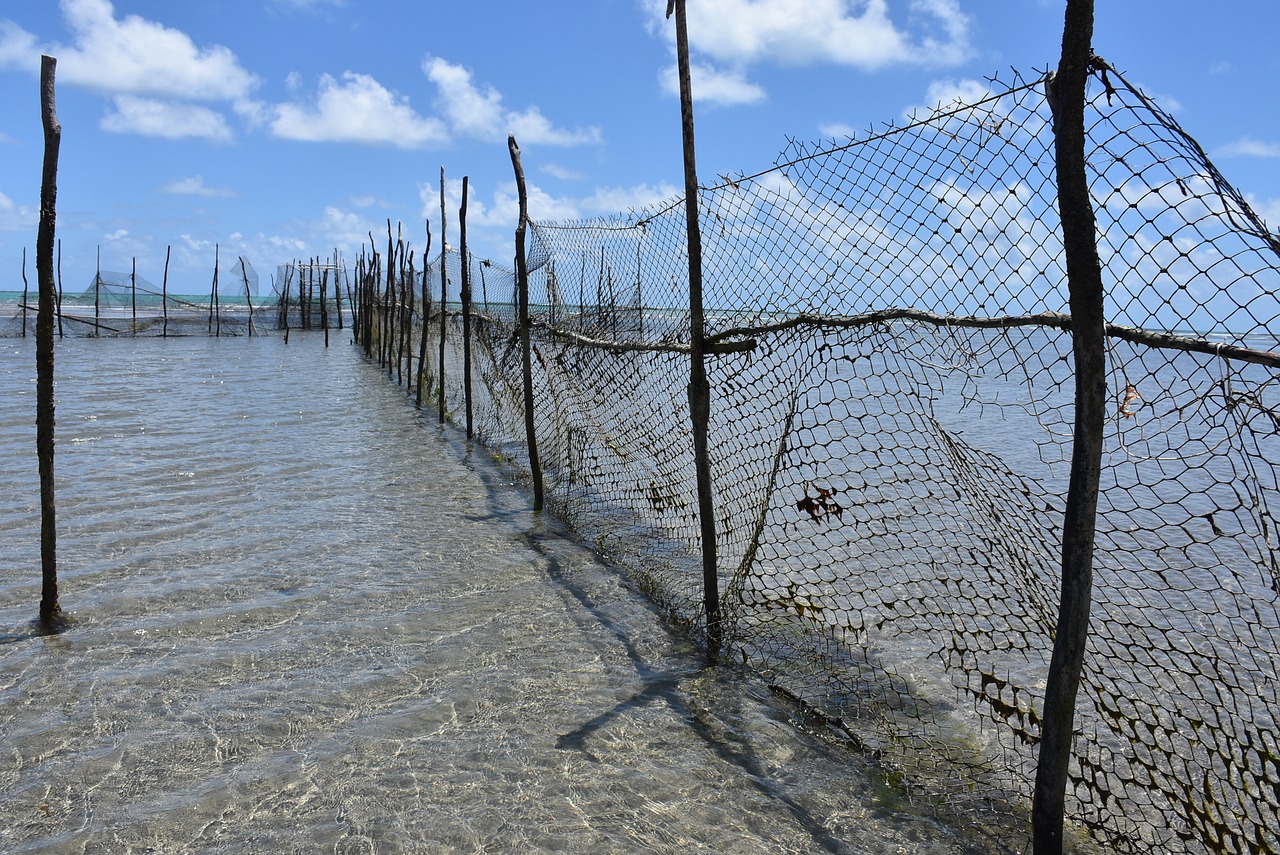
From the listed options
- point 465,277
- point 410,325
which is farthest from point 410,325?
point 465,277

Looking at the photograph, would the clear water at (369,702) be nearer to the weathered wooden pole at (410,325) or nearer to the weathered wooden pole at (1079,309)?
the weathered wooden pole at (1079,309)

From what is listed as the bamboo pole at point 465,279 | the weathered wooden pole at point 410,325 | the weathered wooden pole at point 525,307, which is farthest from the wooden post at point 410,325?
the weathered wooden pole at point 525,307

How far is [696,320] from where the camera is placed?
14.8 feet

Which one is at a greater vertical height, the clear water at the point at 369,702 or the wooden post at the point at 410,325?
the wooden post at the point at 410,325

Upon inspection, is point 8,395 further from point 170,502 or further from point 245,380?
point 170,502

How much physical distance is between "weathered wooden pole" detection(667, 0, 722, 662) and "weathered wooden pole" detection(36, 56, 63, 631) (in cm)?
311

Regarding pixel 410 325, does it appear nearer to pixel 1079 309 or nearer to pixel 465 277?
pixel 465 277

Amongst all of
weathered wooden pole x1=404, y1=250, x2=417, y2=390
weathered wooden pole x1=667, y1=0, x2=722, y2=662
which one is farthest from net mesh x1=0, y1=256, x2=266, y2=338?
weathered wooden pole x1=667, y1=0, x2=722, y2=662

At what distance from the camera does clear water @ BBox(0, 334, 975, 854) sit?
3.03 meters

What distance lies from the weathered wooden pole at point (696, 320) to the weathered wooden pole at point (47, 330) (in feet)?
10.2

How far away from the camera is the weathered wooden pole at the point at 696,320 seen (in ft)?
14.6

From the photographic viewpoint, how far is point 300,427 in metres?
11.6

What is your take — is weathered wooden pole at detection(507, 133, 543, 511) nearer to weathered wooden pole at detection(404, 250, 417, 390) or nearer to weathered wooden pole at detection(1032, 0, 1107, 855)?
weathered wooden pole at detection(1032, 0, 1107, 855)

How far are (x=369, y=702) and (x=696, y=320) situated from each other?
231cm
